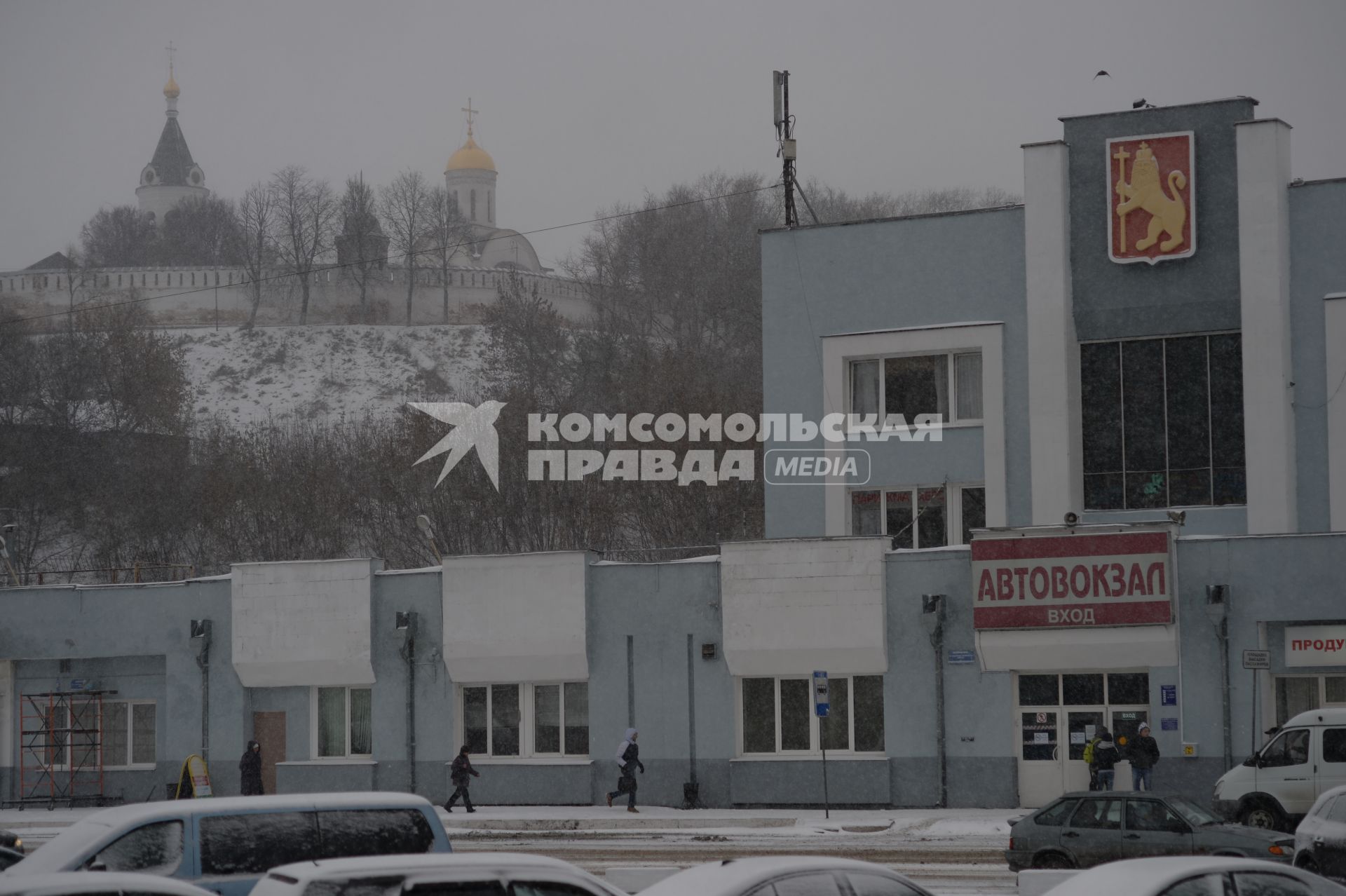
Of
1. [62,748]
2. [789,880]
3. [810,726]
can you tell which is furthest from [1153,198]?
[789,880]

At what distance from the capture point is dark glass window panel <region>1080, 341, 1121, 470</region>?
35.2 metres

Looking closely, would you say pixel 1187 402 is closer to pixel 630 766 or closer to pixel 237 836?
pixel 630 766

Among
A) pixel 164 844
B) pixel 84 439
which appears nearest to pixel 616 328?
pixel 84 439

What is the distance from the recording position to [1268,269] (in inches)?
1326

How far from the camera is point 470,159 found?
7249 inches

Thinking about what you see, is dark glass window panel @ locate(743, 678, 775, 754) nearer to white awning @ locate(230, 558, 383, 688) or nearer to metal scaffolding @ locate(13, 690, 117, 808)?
white awning @ locate(230, 558, 383, 688)

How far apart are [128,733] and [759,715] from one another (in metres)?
14.5

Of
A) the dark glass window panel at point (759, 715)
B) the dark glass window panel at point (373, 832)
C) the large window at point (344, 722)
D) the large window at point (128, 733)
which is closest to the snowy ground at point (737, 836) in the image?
the dark glass window panel at point (759, 715)

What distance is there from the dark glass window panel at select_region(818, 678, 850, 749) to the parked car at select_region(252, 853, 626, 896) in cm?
2123

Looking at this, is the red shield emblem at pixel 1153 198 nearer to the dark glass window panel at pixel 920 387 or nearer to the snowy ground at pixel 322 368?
the dark glass window panel at pixel 920 387

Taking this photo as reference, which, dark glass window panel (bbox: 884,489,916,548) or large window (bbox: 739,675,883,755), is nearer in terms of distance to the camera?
large window (bbox: 739,675,883,755)

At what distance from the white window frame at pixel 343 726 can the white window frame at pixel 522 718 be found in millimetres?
1912

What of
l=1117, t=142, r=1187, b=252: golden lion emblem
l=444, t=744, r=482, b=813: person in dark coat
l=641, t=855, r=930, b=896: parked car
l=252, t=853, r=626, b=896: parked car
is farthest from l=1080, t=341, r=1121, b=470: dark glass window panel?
l=252, t=853, r=626, b=896: parked car

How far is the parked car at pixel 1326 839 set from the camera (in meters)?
17.2
